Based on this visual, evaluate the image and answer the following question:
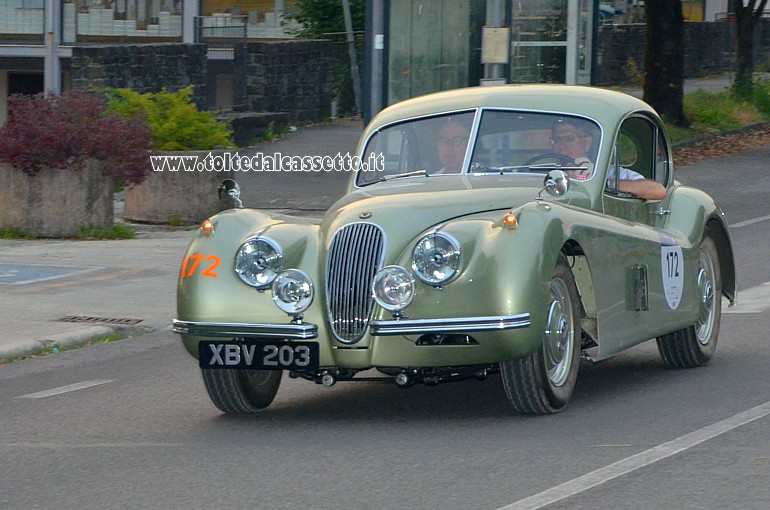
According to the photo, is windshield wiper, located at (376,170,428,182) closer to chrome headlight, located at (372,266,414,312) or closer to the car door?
the car door

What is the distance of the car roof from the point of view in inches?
327

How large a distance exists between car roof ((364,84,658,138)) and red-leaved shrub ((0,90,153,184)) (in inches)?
314

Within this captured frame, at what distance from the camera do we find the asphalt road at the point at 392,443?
228 inches

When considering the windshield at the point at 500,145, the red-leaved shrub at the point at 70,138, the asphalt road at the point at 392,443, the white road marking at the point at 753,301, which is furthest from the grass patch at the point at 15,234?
the windshield at the point at 500,145

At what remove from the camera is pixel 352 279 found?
6.95 metres

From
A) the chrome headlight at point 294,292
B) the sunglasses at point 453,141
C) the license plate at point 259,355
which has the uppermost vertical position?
the sunglasses at point 453,141

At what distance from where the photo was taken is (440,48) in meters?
22.8

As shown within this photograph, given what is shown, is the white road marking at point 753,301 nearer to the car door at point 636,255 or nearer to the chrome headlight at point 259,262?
the car door at point 636,255

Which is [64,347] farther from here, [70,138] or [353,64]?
[353,64]

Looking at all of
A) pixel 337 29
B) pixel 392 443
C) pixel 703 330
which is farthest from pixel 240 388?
pixel 337 29

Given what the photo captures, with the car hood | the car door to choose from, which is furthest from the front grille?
the car door

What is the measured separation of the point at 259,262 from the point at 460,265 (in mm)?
1018

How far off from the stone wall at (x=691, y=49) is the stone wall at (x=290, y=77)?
9.76 meters

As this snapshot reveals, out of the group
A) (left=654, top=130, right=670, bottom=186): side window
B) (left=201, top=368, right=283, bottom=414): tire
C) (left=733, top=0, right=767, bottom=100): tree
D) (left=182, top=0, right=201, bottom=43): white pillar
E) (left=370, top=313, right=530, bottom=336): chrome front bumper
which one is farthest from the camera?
(left=182, top=0, right=201, bottom=43): white pillar
